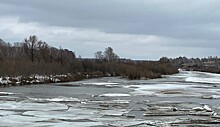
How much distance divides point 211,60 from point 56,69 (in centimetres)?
13834

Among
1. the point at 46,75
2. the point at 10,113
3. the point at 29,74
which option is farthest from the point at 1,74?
the point at 10,113

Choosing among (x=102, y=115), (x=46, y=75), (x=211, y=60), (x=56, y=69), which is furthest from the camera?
(x=211, y=60)

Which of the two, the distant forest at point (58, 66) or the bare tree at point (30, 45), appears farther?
the bare tree at point (30, 45)

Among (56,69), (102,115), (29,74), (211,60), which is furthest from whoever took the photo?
(211,60)

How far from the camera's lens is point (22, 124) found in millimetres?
12609

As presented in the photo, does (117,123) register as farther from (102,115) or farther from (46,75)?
(46,75)

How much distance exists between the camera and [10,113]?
50.5 ft

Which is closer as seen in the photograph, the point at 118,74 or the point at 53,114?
the point at 53,114

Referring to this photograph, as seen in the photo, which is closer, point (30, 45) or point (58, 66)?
point (58, 66)

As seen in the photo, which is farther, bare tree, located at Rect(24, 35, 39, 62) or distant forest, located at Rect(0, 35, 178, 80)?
bare tree, located at Rect(24, 35, 39, 62)

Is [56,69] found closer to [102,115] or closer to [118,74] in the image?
[118,74]

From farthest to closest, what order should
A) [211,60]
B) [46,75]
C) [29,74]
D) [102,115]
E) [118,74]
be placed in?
[211,60], [118,74], [46,75], [29,74], [102,115]

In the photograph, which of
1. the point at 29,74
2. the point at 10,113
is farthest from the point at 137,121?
the point at 29,74

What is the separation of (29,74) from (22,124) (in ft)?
117
